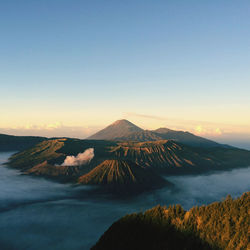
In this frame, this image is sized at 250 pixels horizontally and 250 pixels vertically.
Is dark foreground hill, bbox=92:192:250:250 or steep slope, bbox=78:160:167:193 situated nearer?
dark foreground hill, bbox=92:192:250:250

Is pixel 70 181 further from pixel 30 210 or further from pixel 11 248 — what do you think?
pixel 11 248

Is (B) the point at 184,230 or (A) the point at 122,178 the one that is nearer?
(B) the point at 184,230

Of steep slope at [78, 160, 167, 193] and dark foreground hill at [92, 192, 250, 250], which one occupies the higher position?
dark foreground hill at [92, 192, 250, 250]

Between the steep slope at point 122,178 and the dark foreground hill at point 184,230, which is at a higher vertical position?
the dark foreground hill at point 184,230

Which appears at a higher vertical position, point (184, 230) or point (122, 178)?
point (184, 230)

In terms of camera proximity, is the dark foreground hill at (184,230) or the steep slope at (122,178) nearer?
the dark foreground hill at (184,230)
